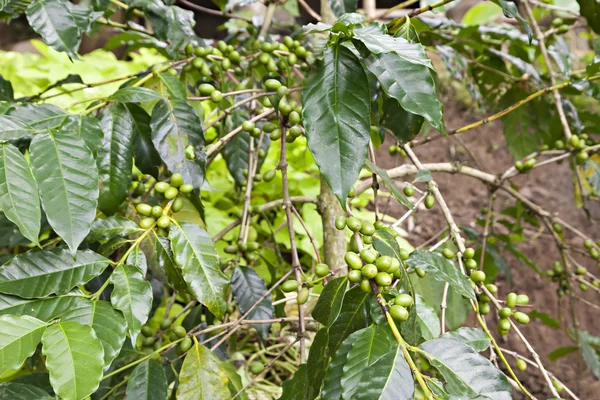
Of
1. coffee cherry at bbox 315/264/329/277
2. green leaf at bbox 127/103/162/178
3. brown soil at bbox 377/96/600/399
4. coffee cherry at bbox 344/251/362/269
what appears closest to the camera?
coffee cherry at bbox 344/251/362/269

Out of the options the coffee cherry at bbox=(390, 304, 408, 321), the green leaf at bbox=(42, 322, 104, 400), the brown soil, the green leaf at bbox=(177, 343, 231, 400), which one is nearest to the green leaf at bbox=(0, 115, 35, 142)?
the green leaf at bbox=(42, 322, 104, 400)

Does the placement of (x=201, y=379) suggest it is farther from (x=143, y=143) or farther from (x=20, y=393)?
(x=143, y=143)

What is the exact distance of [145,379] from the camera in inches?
25.2

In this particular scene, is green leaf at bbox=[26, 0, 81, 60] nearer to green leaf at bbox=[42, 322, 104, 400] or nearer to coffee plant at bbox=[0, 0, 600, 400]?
coffee plant at bbox=[0, 0, 600, 400]

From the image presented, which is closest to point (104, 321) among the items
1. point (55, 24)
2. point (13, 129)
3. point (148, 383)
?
point (148, 383)

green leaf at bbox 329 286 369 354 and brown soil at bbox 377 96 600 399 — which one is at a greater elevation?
green leaf at bbox 329 286 369 354

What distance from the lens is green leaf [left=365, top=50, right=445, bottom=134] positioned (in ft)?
1.78

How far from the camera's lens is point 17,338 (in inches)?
19.1

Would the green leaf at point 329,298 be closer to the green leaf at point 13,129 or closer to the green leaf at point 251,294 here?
the green leaf at point 251,294

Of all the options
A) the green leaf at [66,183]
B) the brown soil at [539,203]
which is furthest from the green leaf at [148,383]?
the brown soil at [539,203]

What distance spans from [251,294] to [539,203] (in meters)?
2.30

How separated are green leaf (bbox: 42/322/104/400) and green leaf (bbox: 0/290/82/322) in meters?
0.05

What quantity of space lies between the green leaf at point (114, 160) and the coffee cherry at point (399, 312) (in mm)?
434

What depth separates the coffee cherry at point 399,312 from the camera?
0.53m
